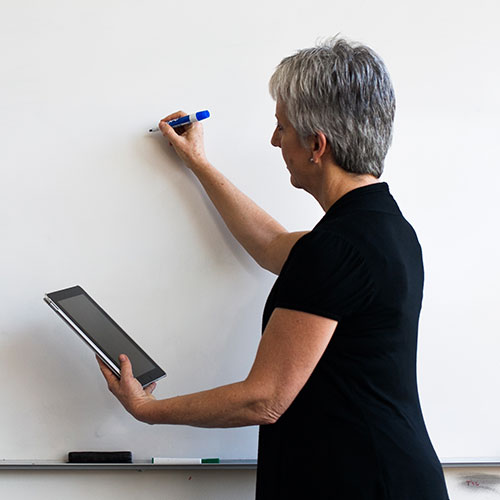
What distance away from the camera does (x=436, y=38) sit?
4.22 ft

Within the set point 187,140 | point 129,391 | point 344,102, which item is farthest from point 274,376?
point 187,140

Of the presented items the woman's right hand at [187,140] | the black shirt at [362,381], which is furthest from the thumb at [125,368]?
the woman's right hand at [187,140]

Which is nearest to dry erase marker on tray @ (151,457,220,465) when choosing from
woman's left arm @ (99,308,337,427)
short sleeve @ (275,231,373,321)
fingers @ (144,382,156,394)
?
fingers @ (144,382,156,394)

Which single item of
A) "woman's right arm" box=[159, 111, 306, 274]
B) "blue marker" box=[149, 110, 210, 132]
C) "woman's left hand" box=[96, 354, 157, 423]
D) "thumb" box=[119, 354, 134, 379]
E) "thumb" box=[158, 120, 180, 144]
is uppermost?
"blue marker" box=[149, 110, 210, 132]

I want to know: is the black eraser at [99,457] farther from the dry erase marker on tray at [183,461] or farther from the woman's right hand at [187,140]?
the woman's right hand at [187,140]

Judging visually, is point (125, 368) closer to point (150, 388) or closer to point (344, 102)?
point (150, 388)

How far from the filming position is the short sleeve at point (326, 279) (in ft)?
2.78

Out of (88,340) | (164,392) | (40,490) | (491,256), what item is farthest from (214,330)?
(491,256)

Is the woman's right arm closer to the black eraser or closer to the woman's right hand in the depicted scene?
the woman's right hand

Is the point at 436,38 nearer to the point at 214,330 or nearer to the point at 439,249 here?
the point at 439,249

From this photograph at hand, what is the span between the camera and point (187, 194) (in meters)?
1.21

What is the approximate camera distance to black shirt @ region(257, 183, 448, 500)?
88 cm

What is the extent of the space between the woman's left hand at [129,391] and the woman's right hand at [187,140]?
1.20ft

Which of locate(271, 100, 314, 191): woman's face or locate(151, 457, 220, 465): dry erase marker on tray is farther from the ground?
locate(271, 100, 314, 191): woman's face
